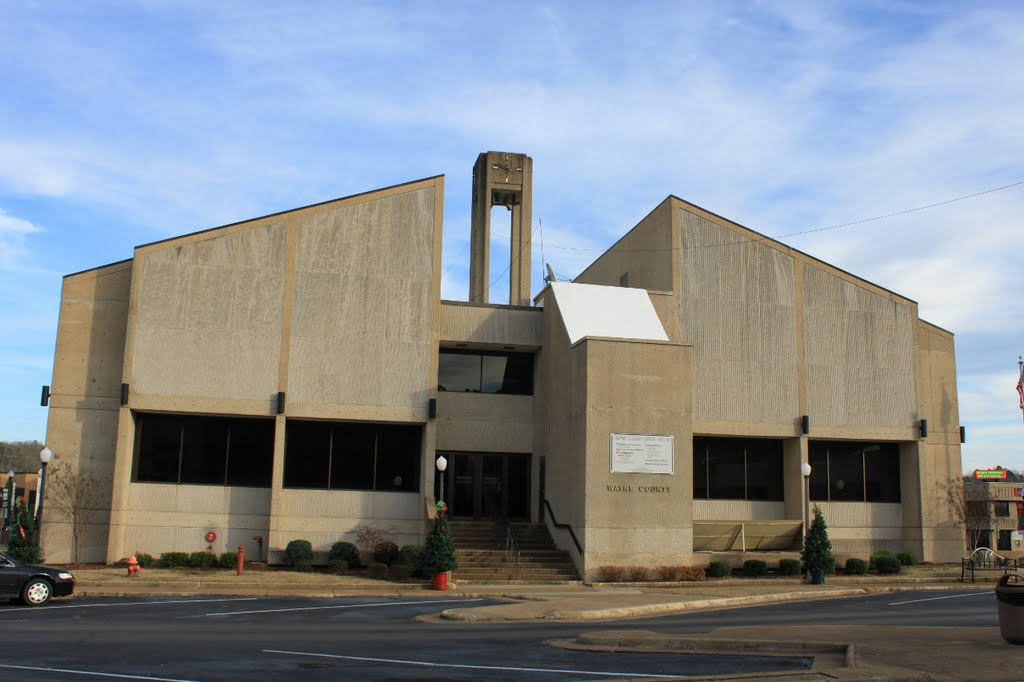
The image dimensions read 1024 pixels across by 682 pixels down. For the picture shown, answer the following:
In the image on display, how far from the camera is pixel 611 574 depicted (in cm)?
2742

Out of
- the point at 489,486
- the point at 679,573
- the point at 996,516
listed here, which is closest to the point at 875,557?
the point at 679,573

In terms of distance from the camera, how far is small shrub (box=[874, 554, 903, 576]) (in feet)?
105

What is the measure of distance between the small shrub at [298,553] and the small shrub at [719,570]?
40.8 ft

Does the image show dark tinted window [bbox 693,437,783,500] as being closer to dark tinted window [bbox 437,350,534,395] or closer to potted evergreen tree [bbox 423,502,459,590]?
dark tinted window [bbox 437,350,534,395]

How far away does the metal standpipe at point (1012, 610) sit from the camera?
1345 cm

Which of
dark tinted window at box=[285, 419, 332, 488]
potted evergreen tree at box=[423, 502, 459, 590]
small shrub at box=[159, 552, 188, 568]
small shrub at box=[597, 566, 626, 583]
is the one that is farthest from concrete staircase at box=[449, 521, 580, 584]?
small shrub at box=[159, 552, 188, 568]

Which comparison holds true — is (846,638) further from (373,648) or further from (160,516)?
→ (160,516)

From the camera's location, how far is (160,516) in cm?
2989

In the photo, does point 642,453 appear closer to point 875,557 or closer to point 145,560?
point 875,557

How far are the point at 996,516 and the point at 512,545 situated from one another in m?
46.8

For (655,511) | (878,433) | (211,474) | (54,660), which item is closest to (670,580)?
(655,511)

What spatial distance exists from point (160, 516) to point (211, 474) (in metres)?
2.00

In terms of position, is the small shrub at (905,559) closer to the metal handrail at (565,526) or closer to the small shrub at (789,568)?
the small shrub at (789,568)

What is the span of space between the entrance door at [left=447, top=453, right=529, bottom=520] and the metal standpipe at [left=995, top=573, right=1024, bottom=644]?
21377mm
